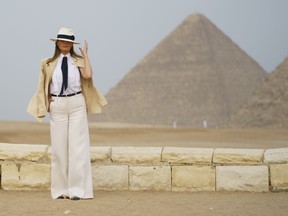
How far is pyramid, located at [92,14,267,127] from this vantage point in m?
128

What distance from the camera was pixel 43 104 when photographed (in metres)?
8.57

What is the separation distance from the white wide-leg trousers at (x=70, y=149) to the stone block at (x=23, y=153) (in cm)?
58

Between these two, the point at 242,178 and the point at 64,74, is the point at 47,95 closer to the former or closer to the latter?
the point at 64,74

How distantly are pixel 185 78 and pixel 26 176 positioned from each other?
12271 cm

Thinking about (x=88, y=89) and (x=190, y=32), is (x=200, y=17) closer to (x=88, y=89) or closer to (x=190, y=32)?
(x=190, y=32)

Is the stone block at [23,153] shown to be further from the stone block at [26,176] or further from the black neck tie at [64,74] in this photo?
the black neck tie at [64,74]

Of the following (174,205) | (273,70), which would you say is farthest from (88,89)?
(273,70)

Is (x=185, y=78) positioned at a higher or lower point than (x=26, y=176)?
higher

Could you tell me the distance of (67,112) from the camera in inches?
337

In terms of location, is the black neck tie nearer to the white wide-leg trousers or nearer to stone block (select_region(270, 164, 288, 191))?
the white wide-leg trousers

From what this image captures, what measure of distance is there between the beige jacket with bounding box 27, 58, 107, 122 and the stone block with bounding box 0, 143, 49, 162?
60 centimetres

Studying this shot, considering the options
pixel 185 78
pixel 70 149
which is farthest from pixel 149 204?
pixel 185 78

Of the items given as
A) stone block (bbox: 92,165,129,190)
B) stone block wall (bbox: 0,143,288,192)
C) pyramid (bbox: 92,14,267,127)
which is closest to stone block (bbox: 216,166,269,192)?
stone block wall (bbox: 0,143,288,192)

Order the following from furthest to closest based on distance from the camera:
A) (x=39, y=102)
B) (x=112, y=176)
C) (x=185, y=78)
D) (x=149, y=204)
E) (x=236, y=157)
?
(x=185, y=78)
(x=112, y=176)
(x=236, y=157)
(x=39, y=102)
(x=149, y=204)
